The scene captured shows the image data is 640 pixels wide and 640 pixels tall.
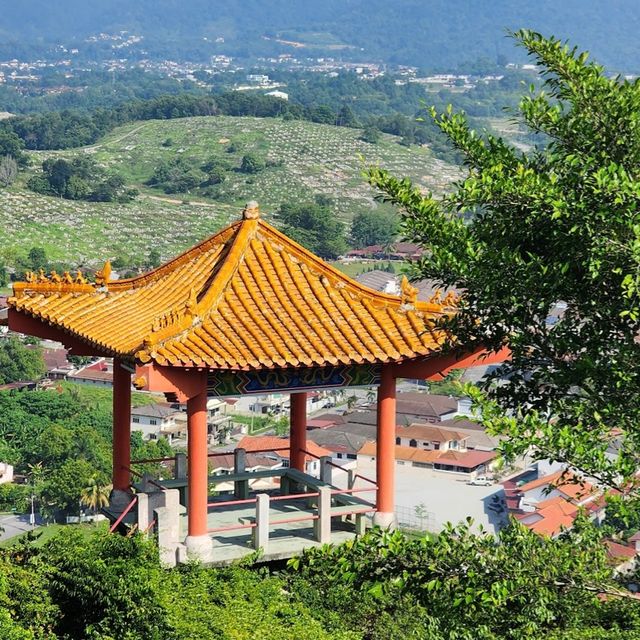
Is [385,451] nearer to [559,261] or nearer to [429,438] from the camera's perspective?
[559,261]

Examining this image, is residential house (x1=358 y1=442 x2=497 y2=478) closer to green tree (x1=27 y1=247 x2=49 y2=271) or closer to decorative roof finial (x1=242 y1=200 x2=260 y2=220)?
green tree (x1=27 y1=247 x2=49 y2=271)

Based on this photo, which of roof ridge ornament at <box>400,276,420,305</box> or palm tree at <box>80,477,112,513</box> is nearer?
roof ridge ornament at <box>400,276,420,305</box>

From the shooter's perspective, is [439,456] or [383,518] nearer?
[383,518]

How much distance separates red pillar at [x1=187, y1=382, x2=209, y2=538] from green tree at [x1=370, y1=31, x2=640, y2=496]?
2408mm

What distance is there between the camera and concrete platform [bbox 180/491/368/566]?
1210cm

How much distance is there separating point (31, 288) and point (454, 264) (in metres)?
5.27

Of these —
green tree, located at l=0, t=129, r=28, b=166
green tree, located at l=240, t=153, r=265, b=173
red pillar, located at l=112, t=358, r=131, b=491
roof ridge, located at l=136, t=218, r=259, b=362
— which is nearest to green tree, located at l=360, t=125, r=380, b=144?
green tree, located at l=240, t=153, r=265, b=173

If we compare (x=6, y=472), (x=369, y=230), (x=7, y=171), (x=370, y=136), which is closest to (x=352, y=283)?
(x=6, y=472)

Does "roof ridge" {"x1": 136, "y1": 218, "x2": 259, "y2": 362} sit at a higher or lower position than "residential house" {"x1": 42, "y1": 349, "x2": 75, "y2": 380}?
higher

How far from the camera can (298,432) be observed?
46.3ft

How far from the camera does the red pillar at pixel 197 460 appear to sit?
1166 cm

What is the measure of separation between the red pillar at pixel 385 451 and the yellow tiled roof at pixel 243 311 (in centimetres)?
54

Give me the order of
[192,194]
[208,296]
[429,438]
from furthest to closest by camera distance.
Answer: [192,194]
[429,438]
[208,296]

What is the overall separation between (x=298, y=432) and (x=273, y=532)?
172cm
